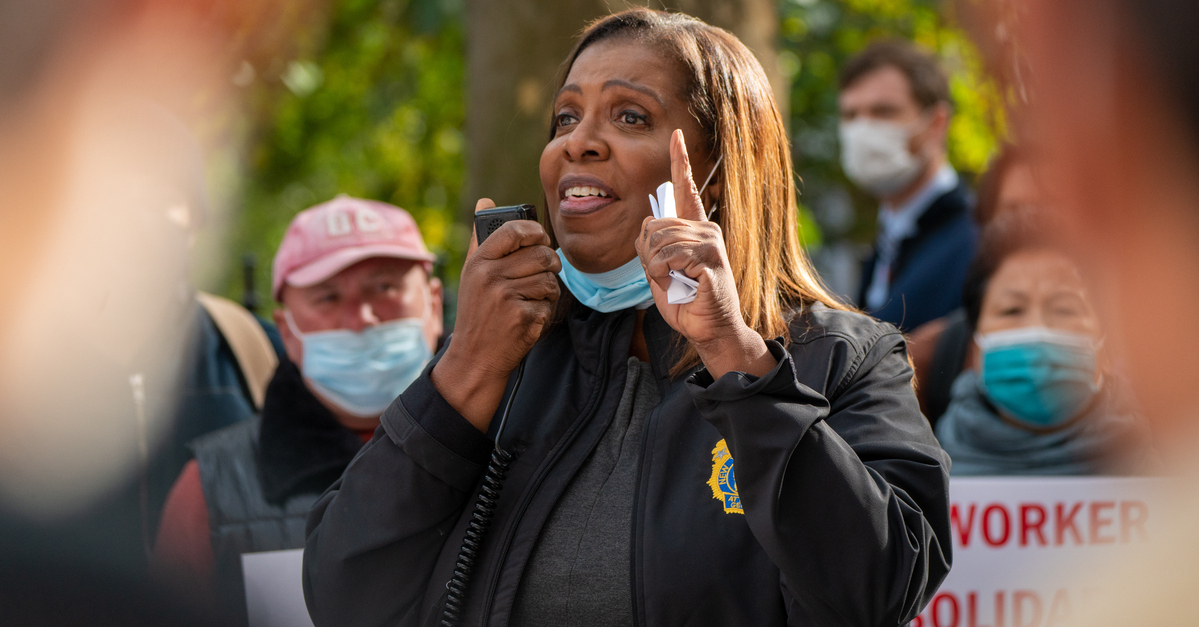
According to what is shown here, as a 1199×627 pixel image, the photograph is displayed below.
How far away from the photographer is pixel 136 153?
13.2 ft

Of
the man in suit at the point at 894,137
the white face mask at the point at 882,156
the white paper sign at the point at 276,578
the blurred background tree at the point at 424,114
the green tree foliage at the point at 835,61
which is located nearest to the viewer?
the white paper sign at the point at 276,578

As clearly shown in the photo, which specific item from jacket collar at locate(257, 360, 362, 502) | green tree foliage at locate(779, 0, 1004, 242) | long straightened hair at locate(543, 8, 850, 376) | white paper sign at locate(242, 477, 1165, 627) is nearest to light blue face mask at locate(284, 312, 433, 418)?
jacket collar at locate(257, 360, 362, 502)

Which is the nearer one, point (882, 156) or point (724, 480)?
point (724, 480)

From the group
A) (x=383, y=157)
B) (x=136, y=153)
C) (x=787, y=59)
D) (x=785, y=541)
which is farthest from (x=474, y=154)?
(x=383, y=157)

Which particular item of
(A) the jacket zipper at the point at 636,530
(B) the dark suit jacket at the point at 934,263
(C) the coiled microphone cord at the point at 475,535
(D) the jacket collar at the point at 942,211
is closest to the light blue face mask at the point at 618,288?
(A) the jacket zipper at the point at 636,530

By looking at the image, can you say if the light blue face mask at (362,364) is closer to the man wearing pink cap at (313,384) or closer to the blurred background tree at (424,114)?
the man wearing pink cap at (313,384)

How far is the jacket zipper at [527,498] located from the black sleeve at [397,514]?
11 cm

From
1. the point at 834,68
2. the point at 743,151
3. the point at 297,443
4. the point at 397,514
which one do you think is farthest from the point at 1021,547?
the point at 834,68

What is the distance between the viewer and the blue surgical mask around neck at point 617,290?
2361 mm

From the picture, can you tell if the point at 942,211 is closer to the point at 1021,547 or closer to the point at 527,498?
the point at 1021,547

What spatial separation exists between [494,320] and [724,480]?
1.81ft

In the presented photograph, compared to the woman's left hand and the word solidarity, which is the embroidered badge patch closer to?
the woman's left hand

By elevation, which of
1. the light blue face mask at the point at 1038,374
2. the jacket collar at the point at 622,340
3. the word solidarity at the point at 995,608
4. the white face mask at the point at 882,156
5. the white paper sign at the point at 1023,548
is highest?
the white face mask at the point at 882,156

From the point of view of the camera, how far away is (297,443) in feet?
11.5
